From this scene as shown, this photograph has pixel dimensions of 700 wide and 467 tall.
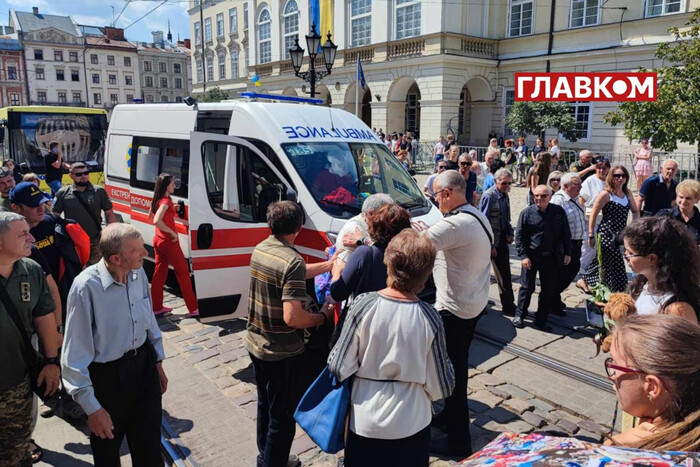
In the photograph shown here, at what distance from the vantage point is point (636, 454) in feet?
4.18

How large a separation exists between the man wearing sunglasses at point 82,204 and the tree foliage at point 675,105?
14.1 metres

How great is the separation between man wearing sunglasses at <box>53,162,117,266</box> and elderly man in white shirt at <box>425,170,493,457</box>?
4.67 m

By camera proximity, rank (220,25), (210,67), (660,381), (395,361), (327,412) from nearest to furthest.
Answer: (660,381) < (395,361) < (327,412) < (220,25) < (210,67)

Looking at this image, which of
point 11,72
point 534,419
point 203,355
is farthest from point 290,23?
point 11,72

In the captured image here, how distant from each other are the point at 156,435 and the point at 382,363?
1.63m

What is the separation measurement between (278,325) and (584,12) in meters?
26.5

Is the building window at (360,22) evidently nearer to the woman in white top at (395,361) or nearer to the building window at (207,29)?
the building window at (207,29)

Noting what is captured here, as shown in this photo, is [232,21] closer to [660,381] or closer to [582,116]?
[582,116]

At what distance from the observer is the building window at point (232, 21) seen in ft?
146

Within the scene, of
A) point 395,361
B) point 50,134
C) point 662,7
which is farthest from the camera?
point 662,7

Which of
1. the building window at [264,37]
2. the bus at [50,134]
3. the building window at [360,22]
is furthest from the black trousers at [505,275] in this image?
the building window at [264,37]

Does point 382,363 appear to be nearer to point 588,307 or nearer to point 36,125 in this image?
point 588,307

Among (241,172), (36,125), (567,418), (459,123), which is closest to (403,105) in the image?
(459,123)

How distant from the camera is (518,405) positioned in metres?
4.62
